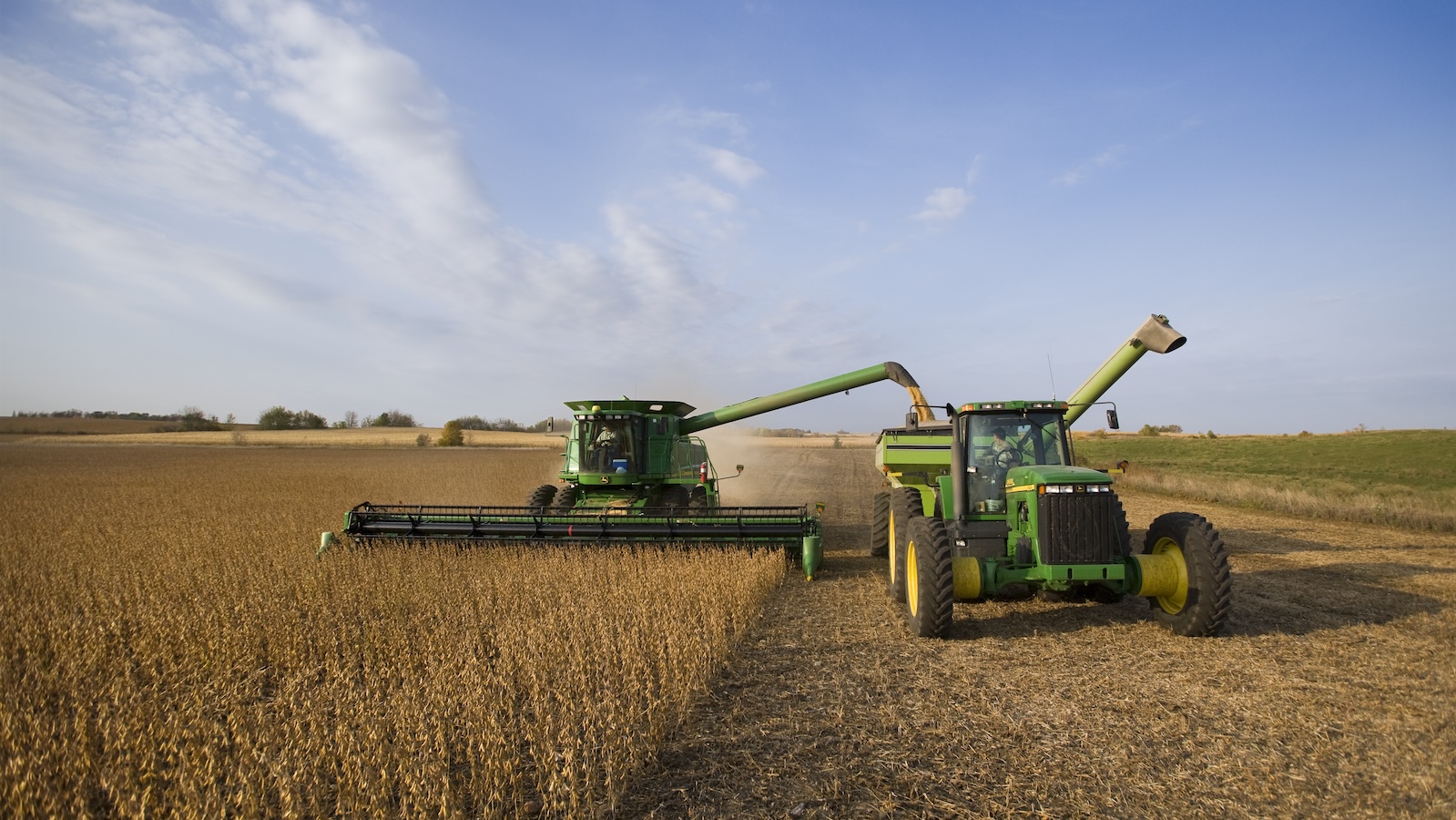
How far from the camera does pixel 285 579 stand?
24.3 feet

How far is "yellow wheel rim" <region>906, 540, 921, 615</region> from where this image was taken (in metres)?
6.61

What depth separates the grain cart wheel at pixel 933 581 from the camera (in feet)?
19.4

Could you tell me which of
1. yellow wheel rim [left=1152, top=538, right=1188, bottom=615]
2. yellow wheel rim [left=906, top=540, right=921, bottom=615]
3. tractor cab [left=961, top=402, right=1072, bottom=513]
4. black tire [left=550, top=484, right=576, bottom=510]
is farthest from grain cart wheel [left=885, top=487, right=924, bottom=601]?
black tire [left=550, top=484, right=576, bottom=510]

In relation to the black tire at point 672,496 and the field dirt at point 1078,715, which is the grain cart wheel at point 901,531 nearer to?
the field dirt at point 1078,715

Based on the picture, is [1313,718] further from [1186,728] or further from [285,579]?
[285,579]

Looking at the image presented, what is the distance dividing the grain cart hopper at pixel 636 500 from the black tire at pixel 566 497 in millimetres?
16

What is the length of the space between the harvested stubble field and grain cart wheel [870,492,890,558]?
188cm

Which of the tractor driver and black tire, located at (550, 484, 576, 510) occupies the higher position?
the tractor driver

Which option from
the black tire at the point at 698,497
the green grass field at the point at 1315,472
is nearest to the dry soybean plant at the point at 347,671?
the black tire at the point at 698,497

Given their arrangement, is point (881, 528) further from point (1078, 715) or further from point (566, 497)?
point (1078, 715)

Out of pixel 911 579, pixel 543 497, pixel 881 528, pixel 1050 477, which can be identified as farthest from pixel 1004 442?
pixel 543 497

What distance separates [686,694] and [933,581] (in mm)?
2421

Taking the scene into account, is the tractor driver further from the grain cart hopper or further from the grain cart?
the grain cart hopper

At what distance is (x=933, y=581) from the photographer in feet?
19.5
